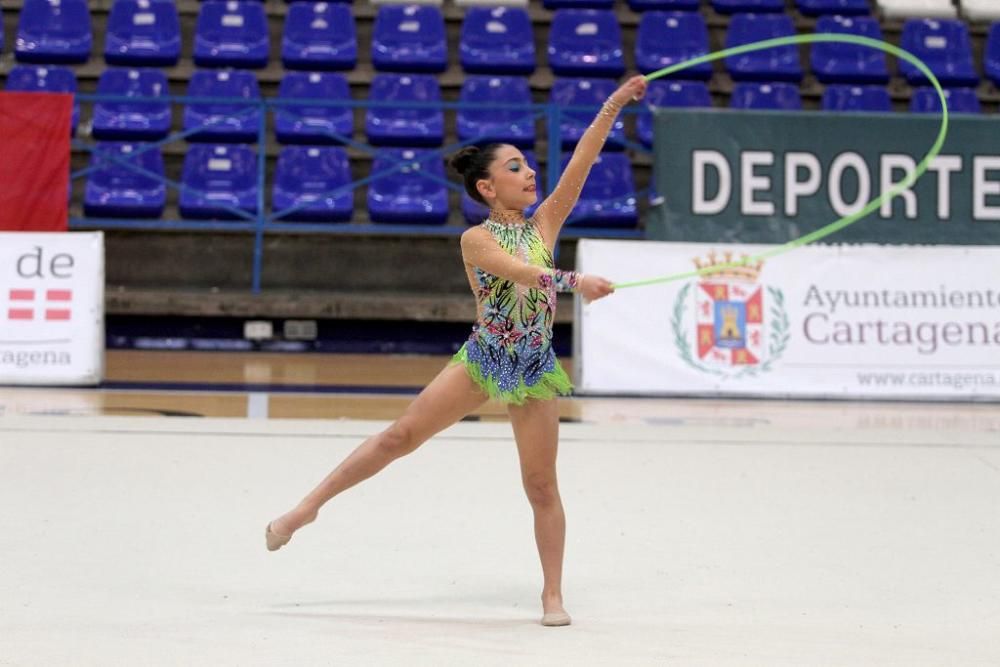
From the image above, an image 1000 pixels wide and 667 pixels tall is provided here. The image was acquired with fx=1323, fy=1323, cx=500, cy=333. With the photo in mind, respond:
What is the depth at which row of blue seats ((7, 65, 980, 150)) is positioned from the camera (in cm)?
1167

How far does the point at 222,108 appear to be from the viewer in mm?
11852

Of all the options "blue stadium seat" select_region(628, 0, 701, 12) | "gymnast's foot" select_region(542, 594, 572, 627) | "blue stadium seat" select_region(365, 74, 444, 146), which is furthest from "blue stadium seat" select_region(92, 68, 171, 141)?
"gymnast's foot" select_region(542, 594, 572, 627)

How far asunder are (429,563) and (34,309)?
534 centimetres

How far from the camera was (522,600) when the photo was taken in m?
3.79

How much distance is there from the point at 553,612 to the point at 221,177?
8539 mm

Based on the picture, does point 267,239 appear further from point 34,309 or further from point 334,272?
point 34,309

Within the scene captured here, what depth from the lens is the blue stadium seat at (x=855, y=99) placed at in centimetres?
1207

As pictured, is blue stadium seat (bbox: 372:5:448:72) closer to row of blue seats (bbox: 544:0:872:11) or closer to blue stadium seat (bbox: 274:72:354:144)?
blue stadium seat (bbox: 274:72:354:144)

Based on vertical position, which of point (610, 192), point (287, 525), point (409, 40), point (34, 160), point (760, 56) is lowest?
point (287, 525)

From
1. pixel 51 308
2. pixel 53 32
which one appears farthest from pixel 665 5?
pixel 51 308

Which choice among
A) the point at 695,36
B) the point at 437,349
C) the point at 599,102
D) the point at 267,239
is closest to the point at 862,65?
the point at 695,36

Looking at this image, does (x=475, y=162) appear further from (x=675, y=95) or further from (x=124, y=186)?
(x=675, y=95)

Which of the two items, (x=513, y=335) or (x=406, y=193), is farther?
(x=406, y=193)

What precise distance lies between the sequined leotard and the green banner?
6.28 m
